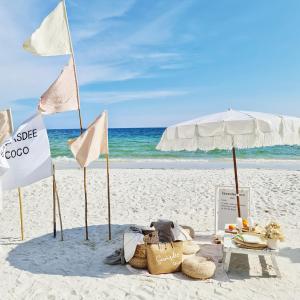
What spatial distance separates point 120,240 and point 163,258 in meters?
1.74

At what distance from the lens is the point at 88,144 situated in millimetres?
5613

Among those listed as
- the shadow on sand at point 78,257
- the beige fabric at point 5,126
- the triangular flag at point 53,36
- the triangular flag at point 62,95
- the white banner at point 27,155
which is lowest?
the shadow on sand at point 78,257

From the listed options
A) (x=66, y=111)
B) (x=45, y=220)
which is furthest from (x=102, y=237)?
(x=66, y=111)

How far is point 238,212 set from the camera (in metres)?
6.12

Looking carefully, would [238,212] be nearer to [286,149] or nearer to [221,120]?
[221,120]

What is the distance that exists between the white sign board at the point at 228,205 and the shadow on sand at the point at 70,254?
6.62ft

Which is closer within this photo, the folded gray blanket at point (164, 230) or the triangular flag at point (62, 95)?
the folded gray blanket at point (164, 230)

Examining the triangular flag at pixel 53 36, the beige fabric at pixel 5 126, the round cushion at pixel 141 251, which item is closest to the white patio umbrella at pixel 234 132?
the round cushion at pixel 141 251

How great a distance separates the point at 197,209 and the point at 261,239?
3669mm

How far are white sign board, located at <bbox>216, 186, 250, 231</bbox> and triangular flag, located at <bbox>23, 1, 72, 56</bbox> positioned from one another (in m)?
3.96

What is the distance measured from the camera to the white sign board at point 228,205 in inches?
249

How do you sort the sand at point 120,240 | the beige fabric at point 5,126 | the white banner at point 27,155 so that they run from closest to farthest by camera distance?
1. the sand at point 120,240
2. the white banner at point 27,155
3. the beige fabric at point 5,126

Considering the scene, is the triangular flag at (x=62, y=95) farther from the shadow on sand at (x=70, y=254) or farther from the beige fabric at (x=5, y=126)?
the shadow on sand at (x=70, y=254)

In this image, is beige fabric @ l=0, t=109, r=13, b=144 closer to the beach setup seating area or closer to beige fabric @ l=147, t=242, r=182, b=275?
the beach setup seating area
